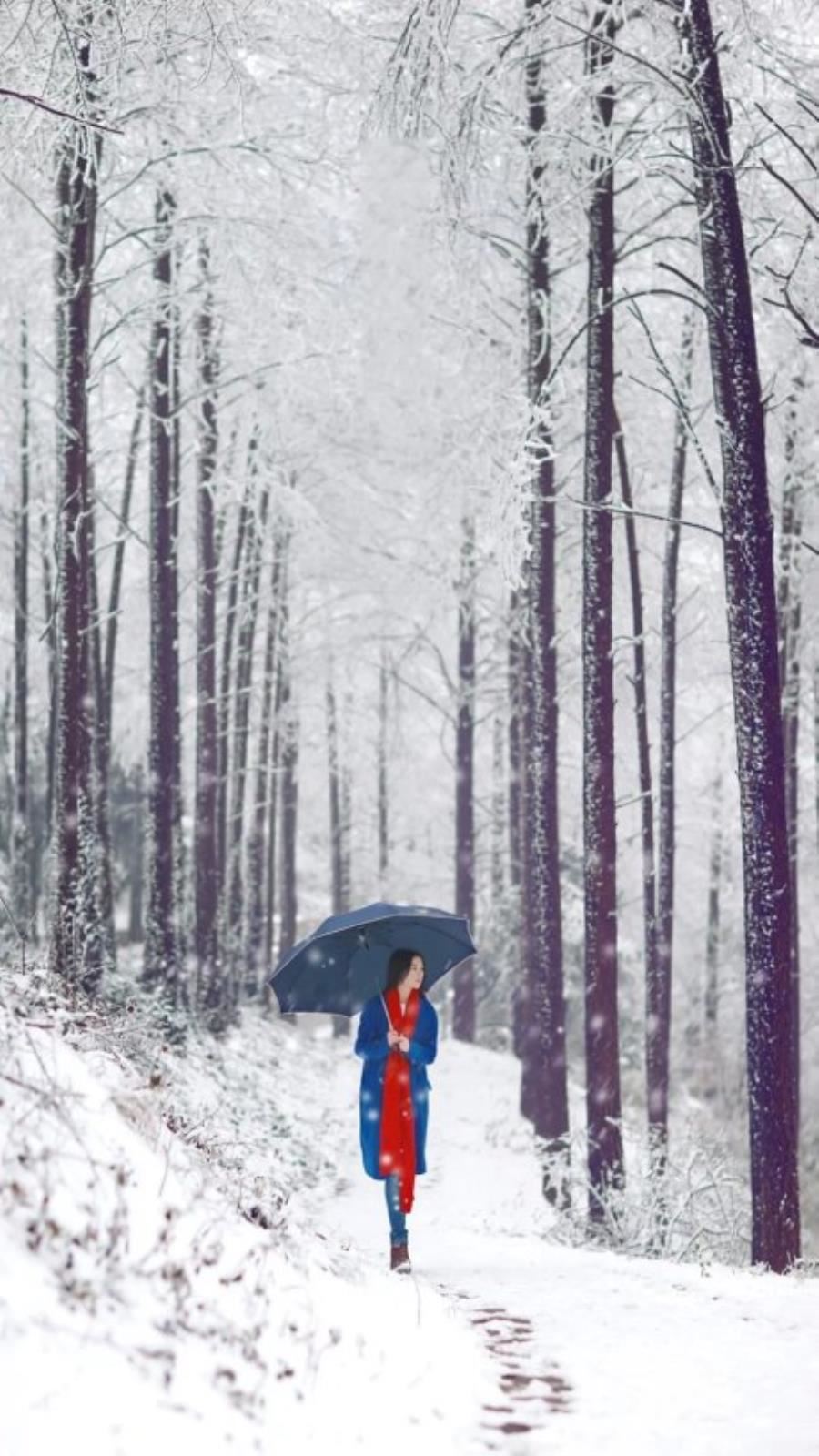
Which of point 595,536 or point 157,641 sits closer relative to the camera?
point 595,536

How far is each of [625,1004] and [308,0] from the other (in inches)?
1179

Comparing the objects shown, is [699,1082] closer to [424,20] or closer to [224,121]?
[224,121]

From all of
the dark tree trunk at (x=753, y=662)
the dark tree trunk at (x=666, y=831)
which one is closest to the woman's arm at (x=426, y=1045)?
the dark tree trunk at (x=753, y=662)

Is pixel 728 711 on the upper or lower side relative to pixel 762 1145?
upper

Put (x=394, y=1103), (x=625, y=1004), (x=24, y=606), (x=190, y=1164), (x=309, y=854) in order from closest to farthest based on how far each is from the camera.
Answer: (x=190, y=1164) < (x=394, y=1103) < (x=24, y=606) < (x=625, y=1004) < (x=309, y=854)

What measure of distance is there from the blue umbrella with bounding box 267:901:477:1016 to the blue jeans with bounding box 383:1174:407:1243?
1020mm

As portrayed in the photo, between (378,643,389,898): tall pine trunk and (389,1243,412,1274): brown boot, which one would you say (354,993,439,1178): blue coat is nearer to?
(389,1243,412,1274): brown boot

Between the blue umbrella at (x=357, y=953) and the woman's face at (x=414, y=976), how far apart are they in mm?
400

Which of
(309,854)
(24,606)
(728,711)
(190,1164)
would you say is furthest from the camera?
(309,854)

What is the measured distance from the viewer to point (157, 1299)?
12.7 feet

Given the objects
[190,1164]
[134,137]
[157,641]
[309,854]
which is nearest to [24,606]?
[157,641]

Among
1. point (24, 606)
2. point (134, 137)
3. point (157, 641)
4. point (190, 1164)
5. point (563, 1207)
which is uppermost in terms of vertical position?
point (134, 137)

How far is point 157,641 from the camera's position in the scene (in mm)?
14133

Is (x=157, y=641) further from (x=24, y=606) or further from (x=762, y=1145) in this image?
(x=762, y=1145)
